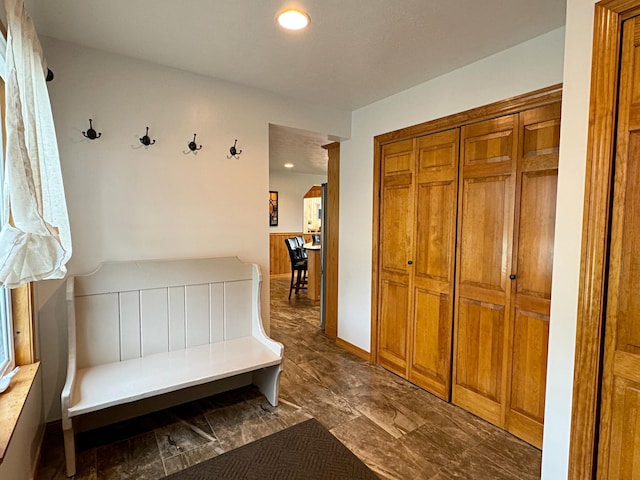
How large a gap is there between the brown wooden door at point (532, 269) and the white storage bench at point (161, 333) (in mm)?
1529

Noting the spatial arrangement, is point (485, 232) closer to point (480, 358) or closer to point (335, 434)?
point (480, 358)

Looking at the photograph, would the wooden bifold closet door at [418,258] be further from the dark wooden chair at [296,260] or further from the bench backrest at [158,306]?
the dark wooden chair at [296,260]

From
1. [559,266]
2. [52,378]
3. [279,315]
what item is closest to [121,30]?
[52,378]

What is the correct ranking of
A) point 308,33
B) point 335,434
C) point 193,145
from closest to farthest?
point 308,33
point 335,434
point 193,145

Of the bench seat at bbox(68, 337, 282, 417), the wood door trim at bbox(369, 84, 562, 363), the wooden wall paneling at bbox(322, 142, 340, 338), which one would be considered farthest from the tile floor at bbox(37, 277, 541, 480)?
the wooden wall paneling at bbox(322, 142, 340, 338)

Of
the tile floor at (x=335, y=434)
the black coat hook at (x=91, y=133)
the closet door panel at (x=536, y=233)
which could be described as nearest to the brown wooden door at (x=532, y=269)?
the closet door panel at (x=536, y=233)

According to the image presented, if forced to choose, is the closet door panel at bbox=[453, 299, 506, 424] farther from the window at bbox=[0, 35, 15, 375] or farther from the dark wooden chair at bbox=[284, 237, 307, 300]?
the dark wooden chair at bbox=[284, 237, 307, 300]

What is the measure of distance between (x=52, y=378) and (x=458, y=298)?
2690 millimetres

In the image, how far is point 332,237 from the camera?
372cm

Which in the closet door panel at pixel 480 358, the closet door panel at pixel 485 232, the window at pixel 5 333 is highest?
the closet door panel at pixel 485 232

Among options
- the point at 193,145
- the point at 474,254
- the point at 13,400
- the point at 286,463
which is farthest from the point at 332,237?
the point at 13,400

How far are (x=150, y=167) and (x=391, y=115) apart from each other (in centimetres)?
197

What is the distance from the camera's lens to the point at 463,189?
7.78 feet

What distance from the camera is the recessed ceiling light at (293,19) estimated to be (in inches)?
67.2
